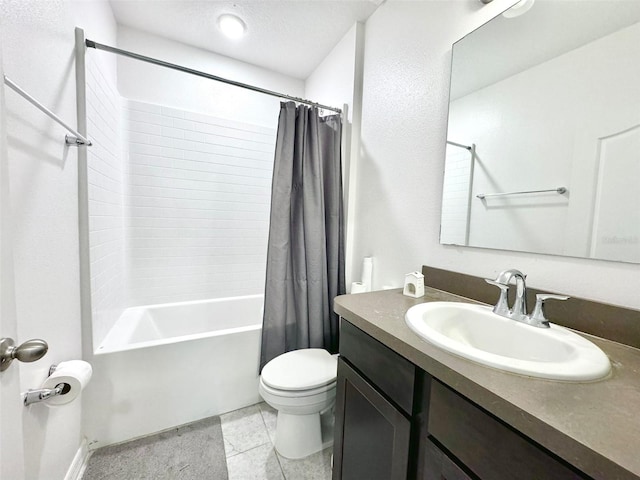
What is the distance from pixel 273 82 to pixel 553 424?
2.78 m

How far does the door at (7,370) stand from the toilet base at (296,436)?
1.05 meters

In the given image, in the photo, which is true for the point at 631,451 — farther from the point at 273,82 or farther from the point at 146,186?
the point at 273,82

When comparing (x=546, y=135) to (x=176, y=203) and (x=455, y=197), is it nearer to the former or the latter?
(x=455, y=197)

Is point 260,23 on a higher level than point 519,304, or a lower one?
higher

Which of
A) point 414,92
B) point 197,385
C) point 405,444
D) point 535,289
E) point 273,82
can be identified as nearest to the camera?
point 405,444

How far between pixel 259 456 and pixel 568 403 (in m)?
1.43

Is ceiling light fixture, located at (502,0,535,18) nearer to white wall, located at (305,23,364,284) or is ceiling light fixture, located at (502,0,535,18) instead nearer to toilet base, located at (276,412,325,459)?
white wall, located at (305,23,364,284)

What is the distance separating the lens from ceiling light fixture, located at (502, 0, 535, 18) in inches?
36.5

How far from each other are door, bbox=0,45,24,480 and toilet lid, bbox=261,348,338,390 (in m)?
0.87

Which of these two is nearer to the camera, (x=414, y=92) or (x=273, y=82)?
(x=414, y=92)

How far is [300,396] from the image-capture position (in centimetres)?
124

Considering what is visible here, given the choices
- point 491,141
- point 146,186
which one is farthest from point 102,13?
point 491,141

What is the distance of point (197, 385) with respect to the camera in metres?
1.54

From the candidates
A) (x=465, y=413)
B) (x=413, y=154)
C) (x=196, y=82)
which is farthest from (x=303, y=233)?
(x=196, y=82)
